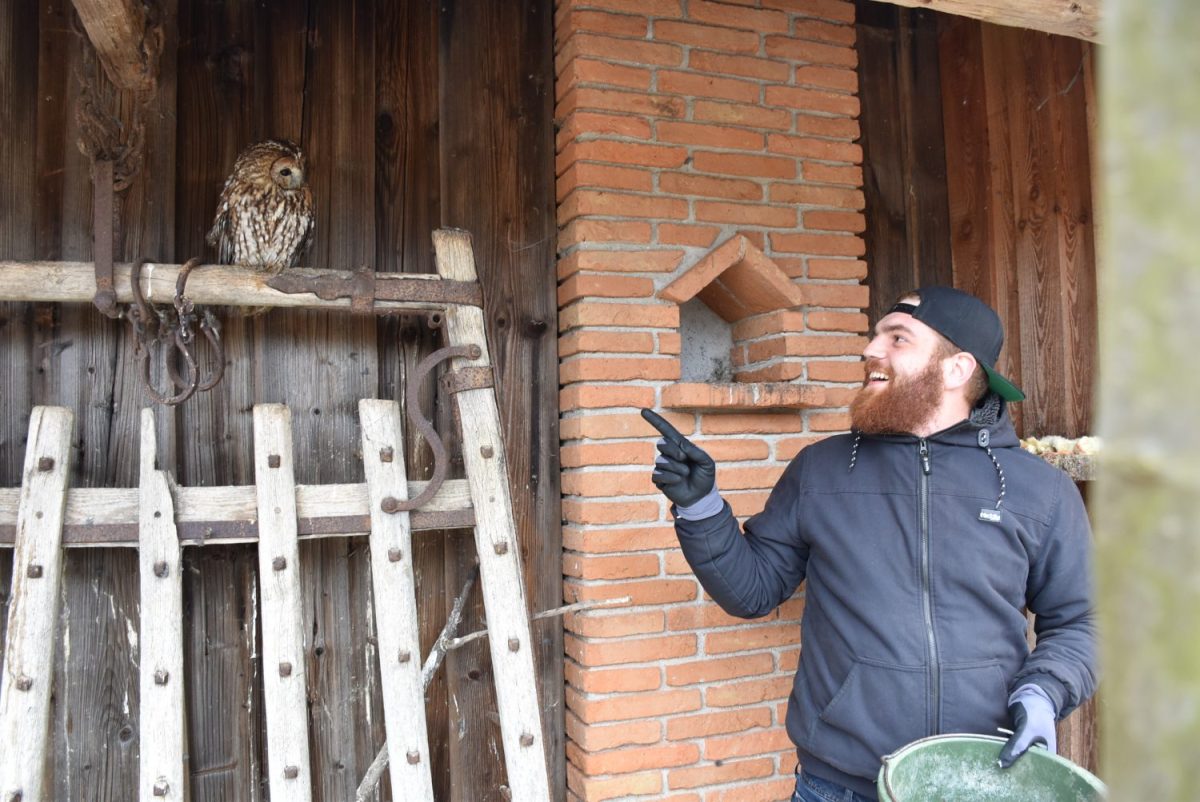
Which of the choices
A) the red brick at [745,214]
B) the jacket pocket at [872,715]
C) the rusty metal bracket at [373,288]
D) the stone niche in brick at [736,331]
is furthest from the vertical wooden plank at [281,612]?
the red brick at [745,214]

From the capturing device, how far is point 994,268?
2.91 metres

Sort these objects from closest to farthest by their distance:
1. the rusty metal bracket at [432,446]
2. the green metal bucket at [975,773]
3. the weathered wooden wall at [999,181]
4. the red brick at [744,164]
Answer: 1. the green metal bucket at [975,773]
2. the rusty metal bracket at [432,446]
3. the red brick at [744,164]
4. the weathered wooden wall at [999,181]

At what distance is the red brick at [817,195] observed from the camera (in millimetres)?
2508

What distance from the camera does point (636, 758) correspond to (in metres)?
2.25

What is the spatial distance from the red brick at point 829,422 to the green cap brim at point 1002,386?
1.89 ft

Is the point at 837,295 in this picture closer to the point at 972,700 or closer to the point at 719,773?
the point at 972,700

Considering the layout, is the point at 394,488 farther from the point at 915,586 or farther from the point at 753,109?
the point at 753,109

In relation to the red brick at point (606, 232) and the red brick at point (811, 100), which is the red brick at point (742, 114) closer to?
the red brick at point (811, 100)

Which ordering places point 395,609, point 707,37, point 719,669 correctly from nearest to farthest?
point 395,609 < point 719,669 < point 707,37

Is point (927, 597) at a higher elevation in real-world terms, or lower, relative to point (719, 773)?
higher

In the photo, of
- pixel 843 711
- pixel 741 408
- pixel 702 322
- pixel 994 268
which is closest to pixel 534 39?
pixel 702 322

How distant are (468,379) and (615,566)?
2.17ft

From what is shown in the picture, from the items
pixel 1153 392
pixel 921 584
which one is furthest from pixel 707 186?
pixel 1153 392

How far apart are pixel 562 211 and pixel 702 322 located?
0.61 m
